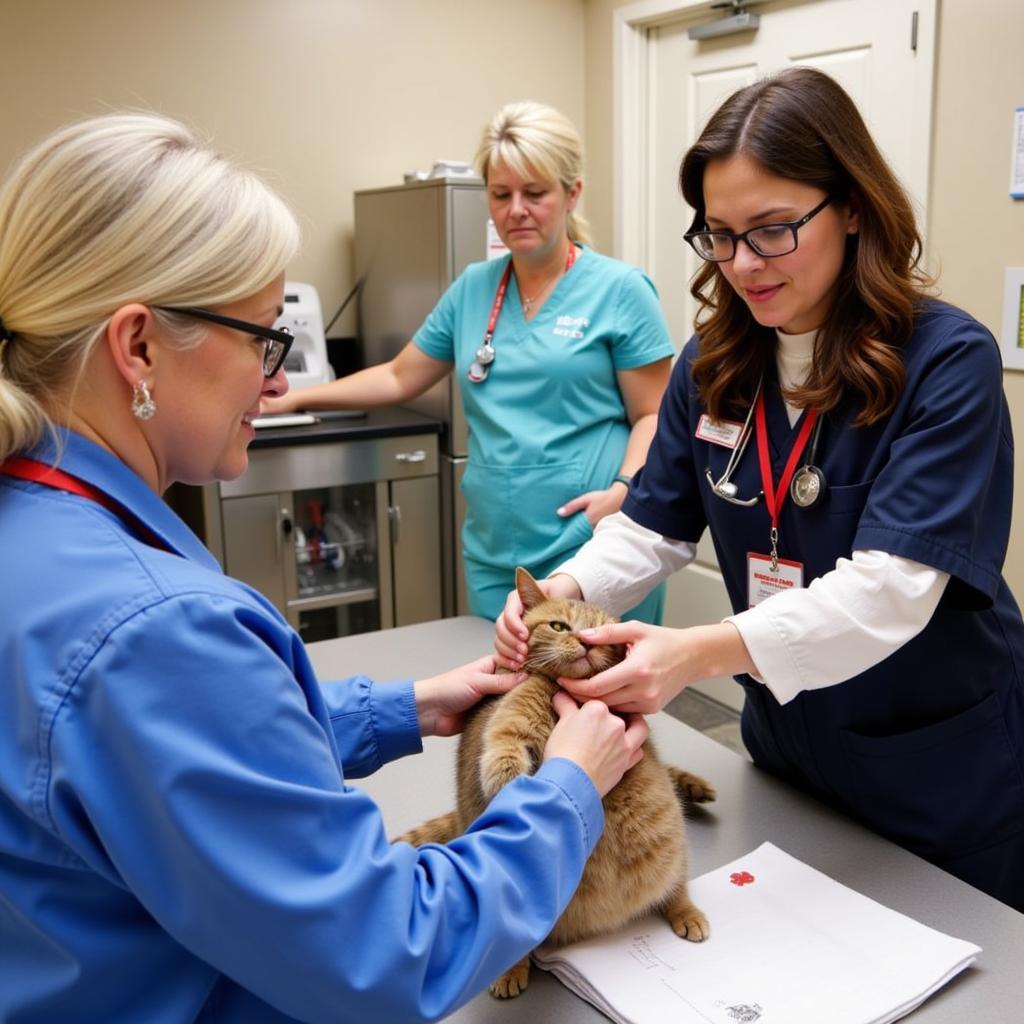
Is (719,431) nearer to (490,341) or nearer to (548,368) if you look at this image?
(548,368)

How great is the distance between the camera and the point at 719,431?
1433 mm

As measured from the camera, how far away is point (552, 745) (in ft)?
3.33


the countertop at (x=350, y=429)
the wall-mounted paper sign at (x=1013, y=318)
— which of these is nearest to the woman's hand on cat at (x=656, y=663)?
the wall-mounted paper sign at (x=1013, y=318)

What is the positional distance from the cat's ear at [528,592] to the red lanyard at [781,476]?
1.03 feet

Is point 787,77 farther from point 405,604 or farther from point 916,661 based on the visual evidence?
point 405,604

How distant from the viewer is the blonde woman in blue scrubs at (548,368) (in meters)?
2.31

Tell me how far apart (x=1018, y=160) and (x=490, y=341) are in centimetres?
140

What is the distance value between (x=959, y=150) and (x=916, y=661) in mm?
1961

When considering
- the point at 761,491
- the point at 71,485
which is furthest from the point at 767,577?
the point at 71,485

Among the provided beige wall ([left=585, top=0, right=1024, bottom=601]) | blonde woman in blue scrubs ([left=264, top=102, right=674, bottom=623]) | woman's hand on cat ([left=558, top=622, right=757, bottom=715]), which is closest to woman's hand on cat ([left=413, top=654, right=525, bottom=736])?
woman's hand on cat ([left=558, top=622, right=757, bottom=715])

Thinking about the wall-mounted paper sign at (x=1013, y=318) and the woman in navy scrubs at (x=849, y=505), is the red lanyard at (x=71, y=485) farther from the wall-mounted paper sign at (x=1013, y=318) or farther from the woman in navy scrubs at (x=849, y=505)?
the wall-mounted paper sign at (x=1013, y=318)

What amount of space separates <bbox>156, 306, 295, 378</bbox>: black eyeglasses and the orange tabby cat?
457 mm

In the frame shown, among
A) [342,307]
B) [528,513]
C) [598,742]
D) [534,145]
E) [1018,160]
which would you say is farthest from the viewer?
[342,307]

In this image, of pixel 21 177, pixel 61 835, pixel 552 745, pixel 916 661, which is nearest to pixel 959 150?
pixel 916 661
